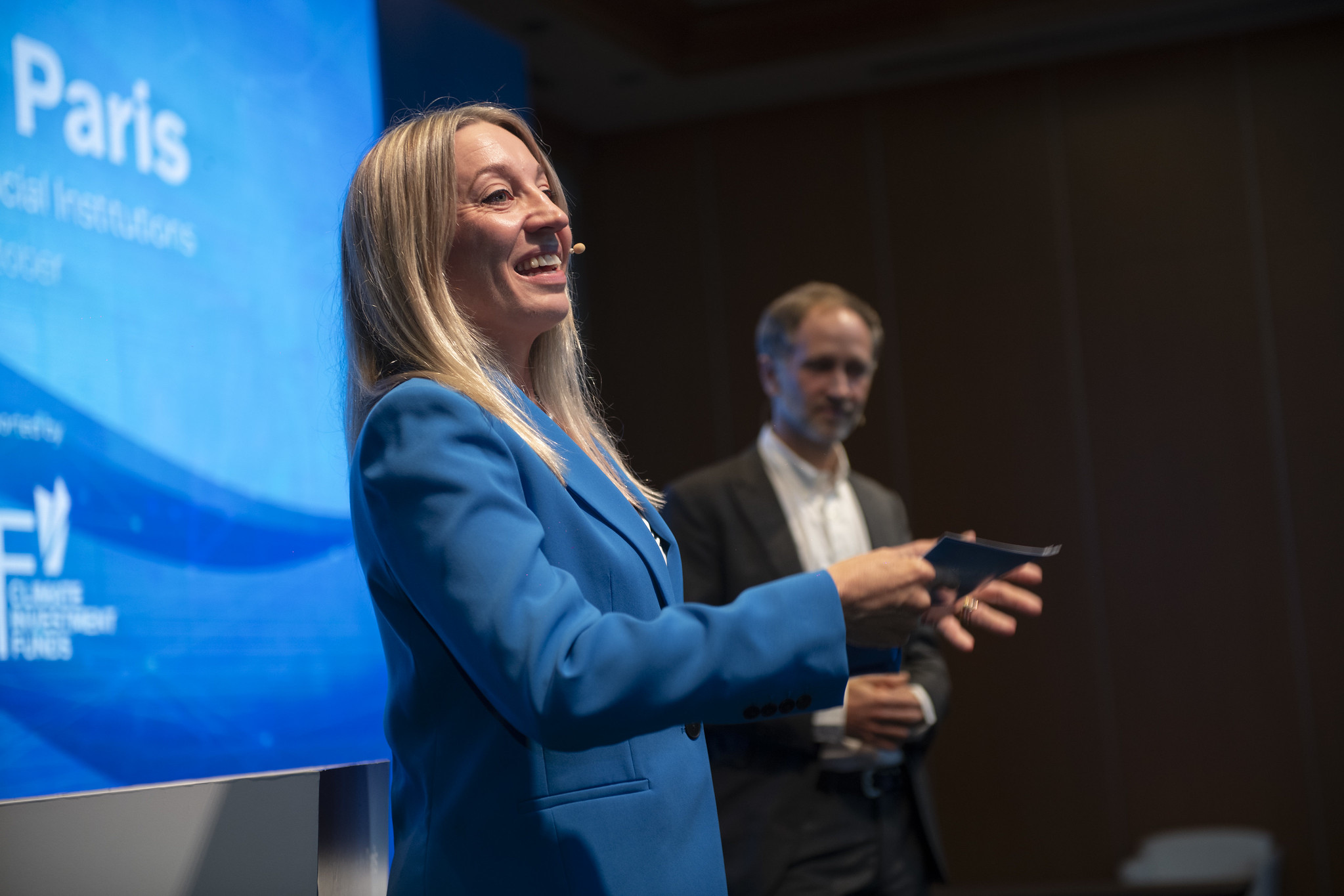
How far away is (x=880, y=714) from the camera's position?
8.01ft

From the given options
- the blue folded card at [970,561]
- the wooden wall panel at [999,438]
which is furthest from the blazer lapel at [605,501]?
the wooden wall panel at [999,438]

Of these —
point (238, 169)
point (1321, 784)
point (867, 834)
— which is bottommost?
point (1321, 784)

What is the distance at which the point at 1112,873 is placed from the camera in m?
5.49

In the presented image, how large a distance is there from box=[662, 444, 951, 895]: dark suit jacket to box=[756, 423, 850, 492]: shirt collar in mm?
35

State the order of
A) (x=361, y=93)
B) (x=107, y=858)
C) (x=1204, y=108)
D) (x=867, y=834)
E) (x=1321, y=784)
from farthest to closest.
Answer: (x=1204, y=108) < (x=1321, y=784) < (x=361, y=93) < (x=867, y=834) < (x=107, y=858)

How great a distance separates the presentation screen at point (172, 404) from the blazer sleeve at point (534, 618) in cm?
72

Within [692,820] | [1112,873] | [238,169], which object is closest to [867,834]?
[692,820]

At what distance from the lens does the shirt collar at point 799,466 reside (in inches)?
116

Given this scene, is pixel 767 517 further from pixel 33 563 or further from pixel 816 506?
pixel 33 563

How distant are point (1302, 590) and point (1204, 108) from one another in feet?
7.25

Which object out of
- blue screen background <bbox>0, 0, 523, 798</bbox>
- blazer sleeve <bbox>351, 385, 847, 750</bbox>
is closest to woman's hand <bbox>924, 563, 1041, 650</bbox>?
blazer sleeve <bbox>351, 385, 847, 750</bbox>

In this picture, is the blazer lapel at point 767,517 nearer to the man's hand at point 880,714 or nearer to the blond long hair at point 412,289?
the man's hand at point 880,714

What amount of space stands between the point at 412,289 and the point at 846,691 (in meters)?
1.29

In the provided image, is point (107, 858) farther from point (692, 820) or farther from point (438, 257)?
point (438, 257)
